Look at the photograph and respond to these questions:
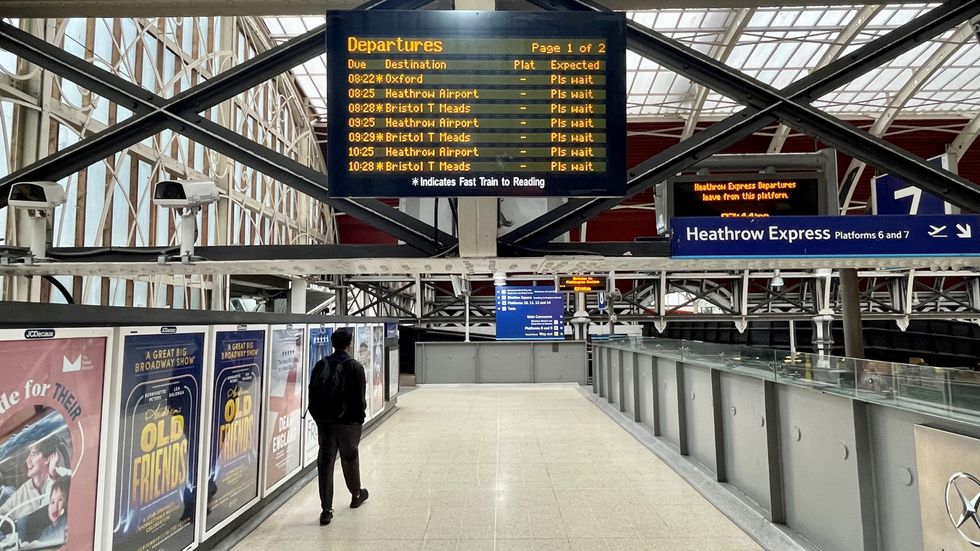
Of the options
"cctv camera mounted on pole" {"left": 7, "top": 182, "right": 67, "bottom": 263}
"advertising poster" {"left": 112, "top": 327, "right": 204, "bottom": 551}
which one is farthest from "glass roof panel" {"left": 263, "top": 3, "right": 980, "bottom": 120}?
"advertising poster" {"left": 112, "top": 327, "right": 204, "bottom": 551}

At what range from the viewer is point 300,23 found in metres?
18.9

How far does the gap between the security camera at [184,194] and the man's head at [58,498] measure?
7.88ft

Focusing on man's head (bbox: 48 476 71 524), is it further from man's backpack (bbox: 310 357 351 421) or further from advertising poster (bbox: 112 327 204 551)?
man's backpack (bbox: 310 357 351 421)

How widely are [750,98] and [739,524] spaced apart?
3878mm

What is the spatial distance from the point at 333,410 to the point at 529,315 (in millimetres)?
12679

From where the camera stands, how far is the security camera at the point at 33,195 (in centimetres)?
434

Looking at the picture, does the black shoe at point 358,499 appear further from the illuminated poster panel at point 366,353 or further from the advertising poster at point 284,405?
the illuminated poster panel at point 366,353

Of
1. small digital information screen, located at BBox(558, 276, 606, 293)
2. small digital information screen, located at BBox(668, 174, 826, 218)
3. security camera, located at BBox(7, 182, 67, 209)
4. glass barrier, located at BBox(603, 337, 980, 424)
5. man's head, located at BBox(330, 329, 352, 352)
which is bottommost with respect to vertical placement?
glass barrier, located at BBox(603, 337, 980, 424)

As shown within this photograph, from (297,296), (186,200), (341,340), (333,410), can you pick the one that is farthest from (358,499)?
(297,296)

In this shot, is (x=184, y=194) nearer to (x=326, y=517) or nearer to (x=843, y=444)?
(x=326, y=517)

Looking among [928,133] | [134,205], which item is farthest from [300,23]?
[928,133]

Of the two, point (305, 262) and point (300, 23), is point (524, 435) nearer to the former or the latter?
point (305, 262)

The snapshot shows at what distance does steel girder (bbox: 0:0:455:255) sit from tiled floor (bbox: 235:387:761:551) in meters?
2.66

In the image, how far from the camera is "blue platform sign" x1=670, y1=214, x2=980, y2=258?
4.40m
